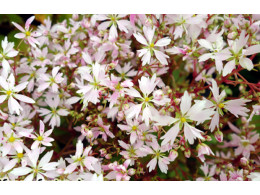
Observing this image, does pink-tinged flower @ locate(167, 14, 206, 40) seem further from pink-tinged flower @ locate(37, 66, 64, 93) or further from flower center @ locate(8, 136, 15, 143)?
flower center @ locate(8, 136, 15, 143)

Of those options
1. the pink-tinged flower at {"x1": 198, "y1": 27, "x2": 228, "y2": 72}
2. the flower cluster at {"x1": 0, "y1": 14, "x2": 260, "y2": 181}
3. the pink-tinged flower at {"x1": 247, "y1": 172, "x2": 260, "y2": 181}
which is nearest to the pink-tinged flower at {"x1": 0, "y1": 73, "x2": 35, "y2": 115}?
the flower cluster at {"x1": 0, "y1": 14, "x2": 260, "y2": 181}

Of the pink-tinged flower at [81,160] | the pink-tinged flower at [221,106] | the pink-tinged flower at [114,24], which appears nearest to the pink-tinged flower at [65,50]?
the pink-tinged flower at [114,24]

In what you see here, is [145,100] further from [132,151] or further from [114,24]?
[114,24]

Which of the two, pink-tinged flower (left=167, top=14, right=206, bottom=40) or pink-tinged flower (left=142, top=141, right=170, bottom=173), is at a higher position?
pink-tinged flower (left=167, top=14, right=206, bottom=40)

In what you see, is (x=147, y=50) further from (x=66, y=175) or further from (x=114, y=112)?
(x=66, y=175)

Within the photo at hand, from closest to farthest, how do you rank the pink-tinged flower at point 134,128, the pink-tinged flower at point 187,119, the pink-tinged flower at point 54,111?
1. the pink-tinged flower at point 187,119
2. the pink-tinged flower at point 134,128
3. the pink-tinged flower at point 54,111

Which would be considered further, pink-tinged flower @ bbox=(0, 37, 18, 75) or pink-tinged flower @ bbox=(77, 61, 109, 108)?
pink-tinged flower @ bbox=(0, 37, 18, 75)

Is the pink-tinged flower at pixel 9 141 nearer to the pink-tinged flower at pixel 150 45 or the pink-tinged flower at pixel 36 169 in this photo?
the pink-tinged flower at pixel 36 169
